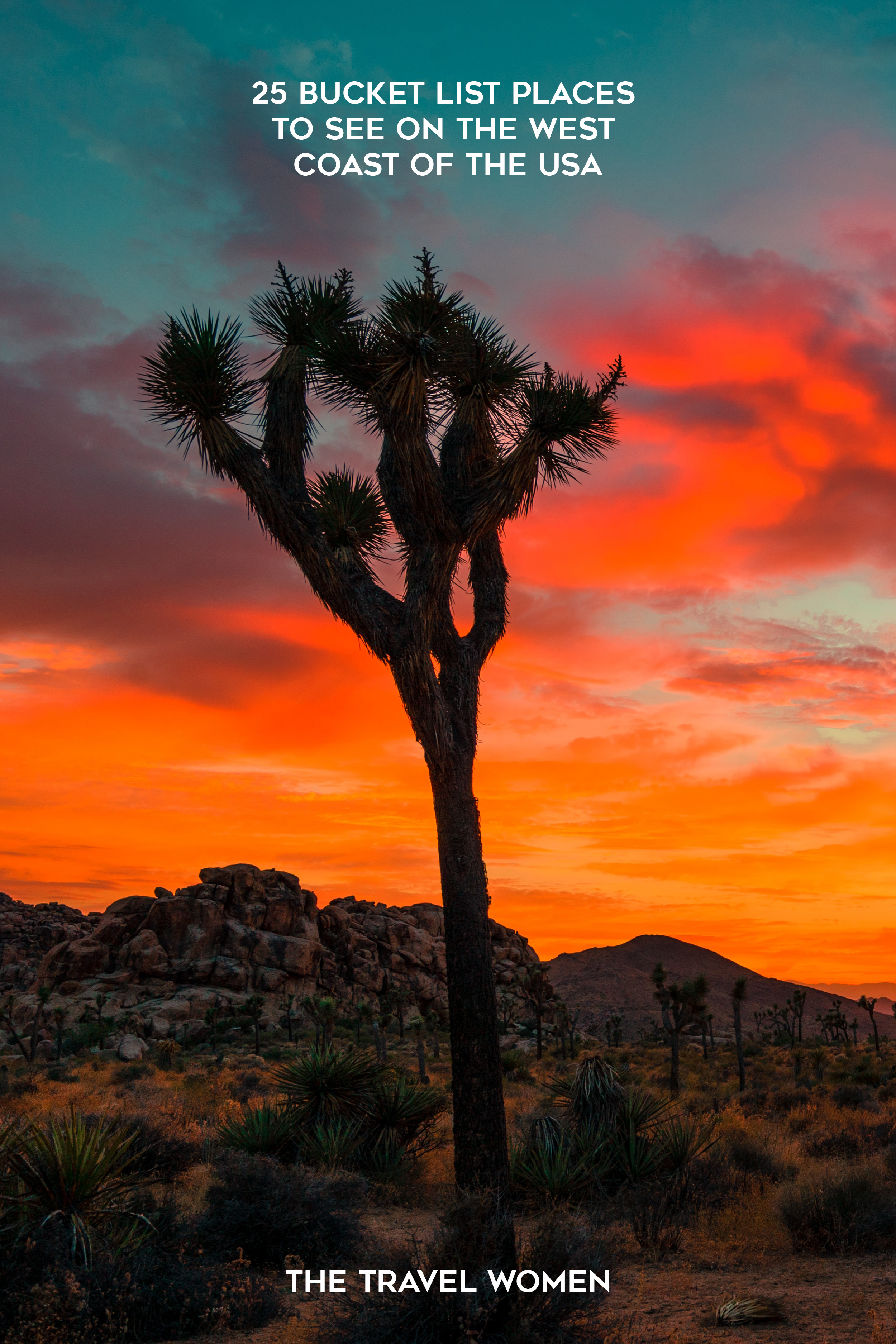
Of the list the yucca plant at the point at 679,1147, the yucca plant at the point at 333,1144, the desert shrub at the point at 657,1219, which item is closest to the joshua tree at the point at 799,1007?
the yucca plant at the point at 679,1147

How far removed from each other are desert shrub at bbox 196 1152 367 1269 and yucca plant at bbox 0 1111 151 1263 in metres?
1.15

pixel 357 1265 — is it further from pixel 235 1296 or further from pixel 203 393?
pixel 203 393

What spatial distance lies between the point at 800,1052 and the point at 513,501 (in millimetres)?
36896

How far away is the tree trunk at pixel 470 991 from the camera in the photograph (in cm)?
921

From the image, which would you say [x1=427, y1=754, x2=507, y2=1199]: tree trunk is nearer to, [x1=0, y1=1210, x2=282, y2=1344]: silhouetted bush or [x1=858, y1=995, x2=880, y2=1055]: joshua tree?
[x1=0, y1=1210, x2=282, y2=1344]: silhouetted bush

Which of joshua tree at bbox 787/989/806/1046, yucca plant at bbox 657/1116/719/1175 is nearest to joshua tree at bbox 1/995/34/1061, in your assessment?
yucca plant at bbox 657/1116/719/1175

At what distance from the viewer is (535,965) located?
9269 centimetres

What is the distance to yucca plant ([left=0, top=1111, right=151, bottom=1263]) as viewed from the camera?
22.0 feet

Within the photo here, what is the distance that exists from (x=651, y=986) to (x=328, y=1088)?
302ft

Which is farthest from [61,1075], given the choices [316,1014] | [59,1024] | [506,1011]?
[506,1011]

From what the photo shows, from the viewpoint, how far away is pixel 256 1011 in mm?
52625

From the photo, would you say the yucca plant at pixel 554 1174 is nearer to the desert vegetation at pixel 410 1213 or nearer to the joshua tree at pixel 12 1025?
the desert vegetation at pixel 410 1213

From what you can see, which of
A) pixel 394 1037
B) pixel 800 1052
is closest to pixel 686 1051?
pixel 800 1052

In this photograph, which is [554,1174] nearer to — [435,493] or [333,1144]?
[333,1144]
